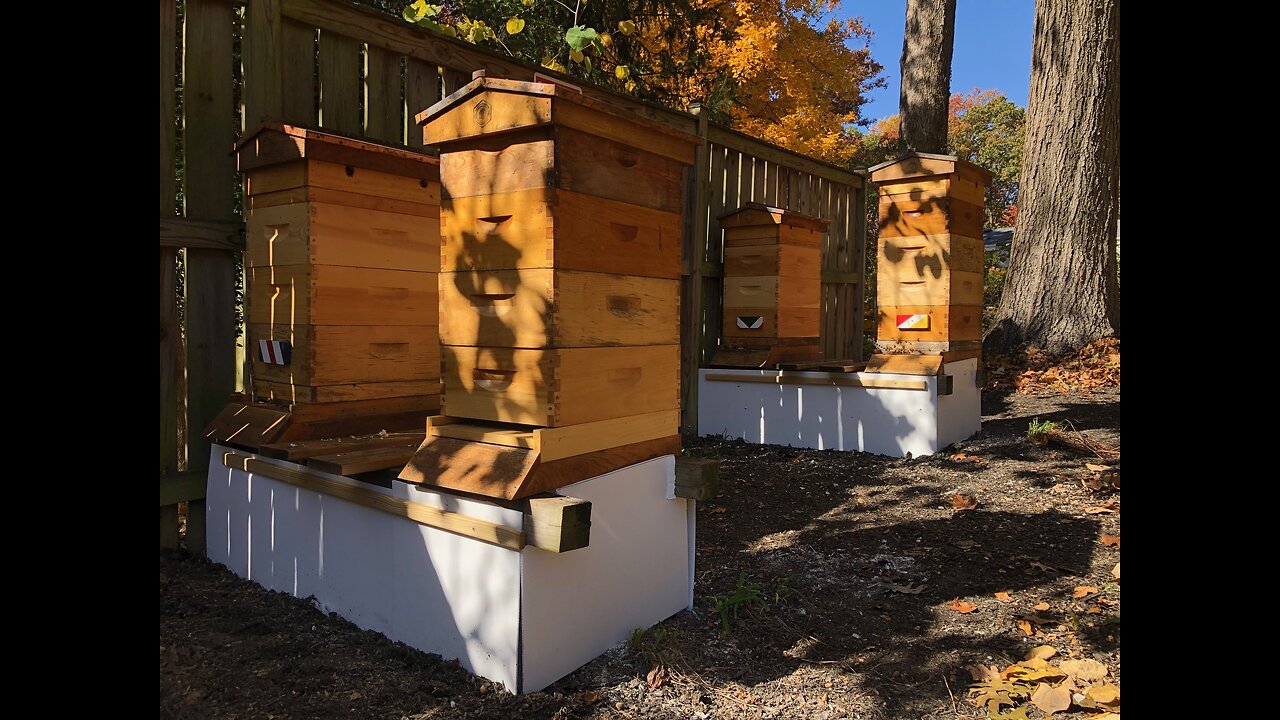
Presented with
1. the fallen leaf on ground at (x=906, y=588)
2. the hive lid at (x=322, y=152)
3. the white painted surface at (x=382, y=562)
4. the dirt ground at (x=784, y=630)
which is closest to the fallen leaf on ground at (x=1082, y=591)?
the dirt ground at (x=784, y=630)

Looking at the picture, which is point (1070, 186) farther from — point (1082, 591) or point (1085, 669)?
point (1085, 669)

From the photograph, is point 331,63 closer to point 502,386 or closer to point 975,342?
point 502,386

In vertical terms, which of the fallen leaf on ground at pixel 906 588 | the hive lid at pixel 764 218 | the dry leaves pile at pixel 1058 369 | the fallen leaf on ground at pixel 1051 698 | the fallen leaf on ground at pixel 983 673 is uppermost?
the hive lid at pixel 764 218

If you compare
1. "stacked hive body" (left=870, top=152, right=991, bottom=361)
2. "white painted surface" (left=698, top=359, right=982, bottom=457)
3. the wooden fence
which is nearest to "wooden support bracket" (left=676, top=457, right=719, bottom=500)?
the wooden fence

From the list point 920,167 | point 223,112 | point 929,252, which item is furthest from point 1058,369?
point 223,112

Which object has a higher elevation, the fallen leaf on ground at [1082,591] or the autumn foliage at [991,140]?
the autumn foliage at [991,140]

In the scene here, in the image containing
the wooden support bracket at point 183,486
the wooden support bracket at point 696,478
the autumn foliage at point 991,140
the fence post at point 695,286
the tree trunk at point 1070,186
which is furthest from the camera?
the autumn foliage at point 991,140

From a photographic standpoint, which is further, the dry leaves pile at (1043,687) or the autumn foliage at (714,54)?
the autumn foliage at (714,54)

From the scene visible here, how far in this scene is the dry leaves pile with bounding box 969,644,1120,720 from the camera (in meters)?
2.23

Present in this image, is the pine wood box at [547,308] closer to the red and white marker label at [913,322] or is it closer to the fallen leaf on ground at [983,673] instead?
the fallen leaf on ground at [983,673]

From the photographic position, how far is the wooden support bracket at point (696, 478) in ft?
9.42

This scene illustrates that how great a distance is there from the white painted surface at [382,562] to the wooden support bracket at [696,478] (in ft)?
2.59

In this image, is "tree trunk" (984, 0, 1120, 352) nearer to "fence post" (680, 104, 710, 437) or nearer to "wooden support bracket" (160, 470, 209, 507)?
"fence post" (680, 104, 710, 437)

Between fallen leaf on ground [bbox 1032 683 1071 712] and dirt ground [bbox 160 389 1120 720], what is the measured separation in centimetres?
3
